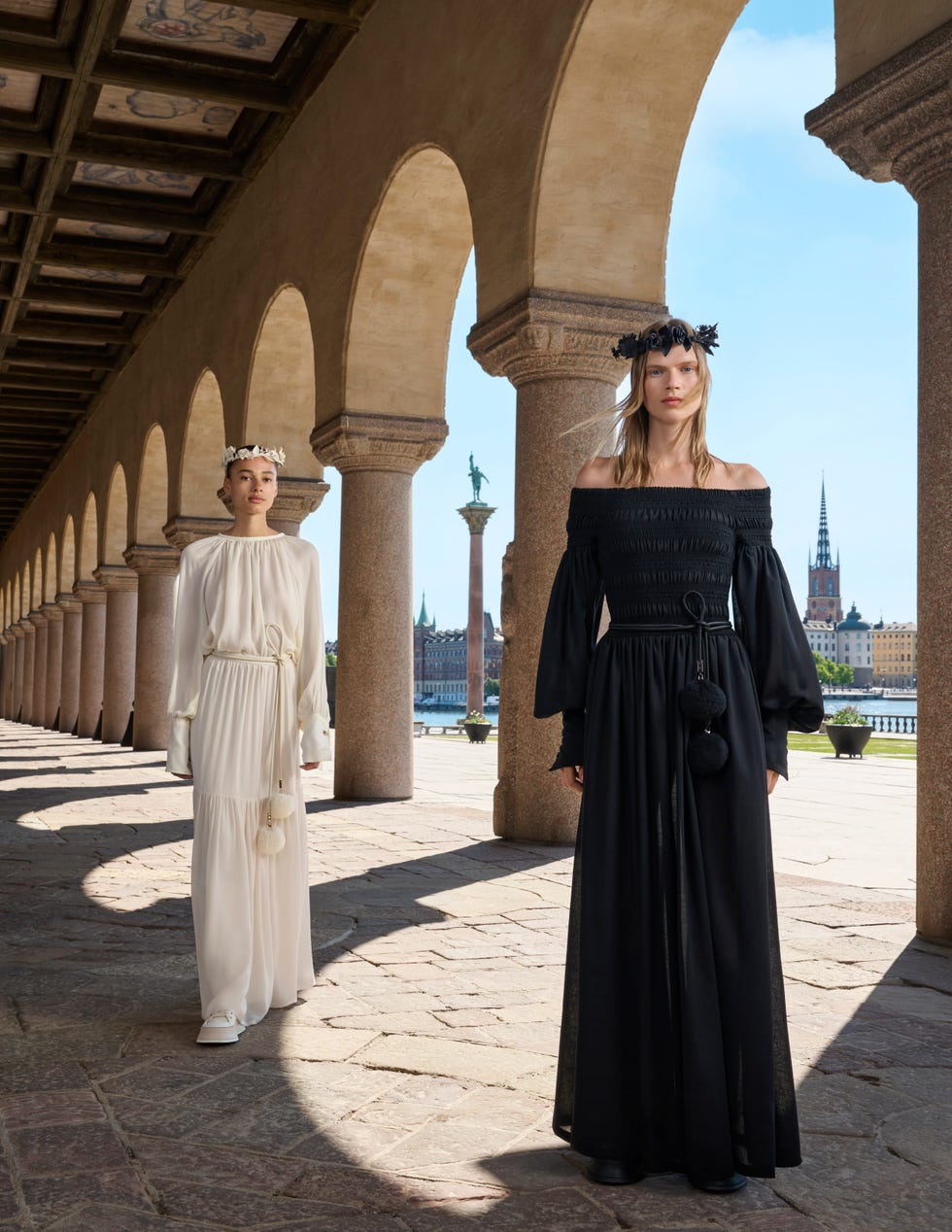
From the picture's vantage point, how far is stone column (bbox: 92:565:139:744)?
74.0 ft

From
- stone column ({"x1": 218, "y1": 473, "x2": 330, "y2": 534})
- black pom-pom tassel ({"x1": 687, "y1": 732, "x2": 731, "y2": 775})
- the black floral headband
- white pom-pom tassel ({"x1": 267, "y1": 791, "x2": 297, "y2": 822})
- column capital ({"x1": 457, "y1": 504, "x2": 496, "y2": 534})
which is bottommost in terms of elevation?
white pom-pom tassel ({"x1": 267, "y1": 791, "x2": 297, "y2": 822})

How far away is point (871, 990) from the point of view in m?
4.37

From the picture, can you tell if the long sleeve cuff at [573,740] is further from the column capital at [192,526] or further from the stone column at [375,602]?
the column capital at [192,526]

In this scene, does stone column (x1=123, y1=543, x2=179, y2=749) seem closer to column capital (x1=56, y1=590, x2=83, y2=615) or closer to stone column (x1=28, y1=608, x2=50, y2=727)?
column capital (x1=56, y1=590, x2=83, y2=615)

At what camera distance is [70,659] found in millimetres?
28859

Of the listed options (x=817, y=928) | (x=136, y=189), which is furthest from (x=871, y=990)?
(x=136, y=189)

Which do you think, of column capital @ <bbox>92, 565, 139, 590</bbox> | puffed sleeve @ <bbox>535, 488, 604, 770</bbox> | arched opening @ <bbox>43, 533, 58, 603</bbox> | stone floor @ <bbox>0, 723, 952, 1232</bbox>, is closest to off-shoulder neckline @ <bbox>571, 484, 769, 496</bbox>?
puffed sleeve @ <bbox>535, 488, 604, 770</bbox>

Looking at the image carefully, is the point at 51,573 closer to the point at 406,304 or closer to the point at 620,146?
the point at 406,304

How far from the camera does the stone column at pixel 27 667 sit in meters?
35.1

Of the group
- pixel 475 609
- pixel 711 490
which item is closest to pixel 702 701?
pixel 711 490

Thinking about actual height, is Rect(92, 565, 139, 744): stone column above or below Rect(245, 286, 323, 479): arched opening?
below

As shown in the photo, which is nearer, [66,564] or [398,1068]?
[398,1068]

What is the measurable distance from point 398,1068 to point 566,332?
5.35 m

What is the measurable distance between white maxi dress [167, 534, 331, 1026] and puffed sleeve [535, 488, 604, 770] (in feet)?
4.36
